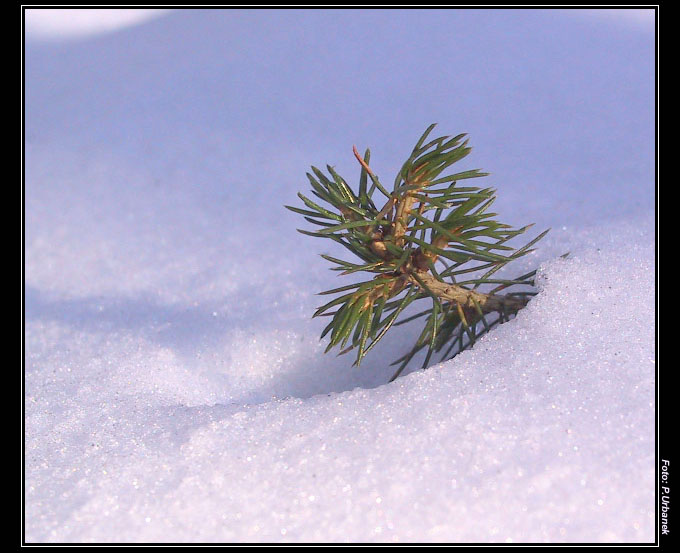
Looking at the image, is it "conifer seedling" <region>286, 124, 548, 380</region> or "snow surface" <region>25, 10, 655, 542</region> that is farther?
"conifer seedling" <region>286, 124, 548, 380</region>

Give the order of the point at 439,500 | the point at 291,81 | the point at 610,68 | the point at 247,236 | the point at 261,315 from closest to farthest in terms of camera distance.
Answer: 1. the point at 439,500
2. the point at 261,315
3. the point at 247,236
4. the point at 610,68
5. the point at 291,81

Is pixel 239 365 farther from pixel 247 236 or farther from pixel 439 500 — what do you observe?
pixel 439 500

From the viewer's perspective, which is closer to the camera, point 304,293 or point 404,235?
point 404,235

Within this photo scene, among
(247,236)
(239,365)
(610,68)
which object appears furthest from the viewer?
(610,68)

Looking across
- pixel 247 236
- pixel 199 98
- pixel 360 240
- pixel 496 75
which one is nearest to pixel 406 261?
pixel 360 240

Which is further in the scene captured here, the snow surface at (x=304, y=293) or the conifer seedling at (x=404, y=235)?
the conifer seedling at (x=404, y=235)
